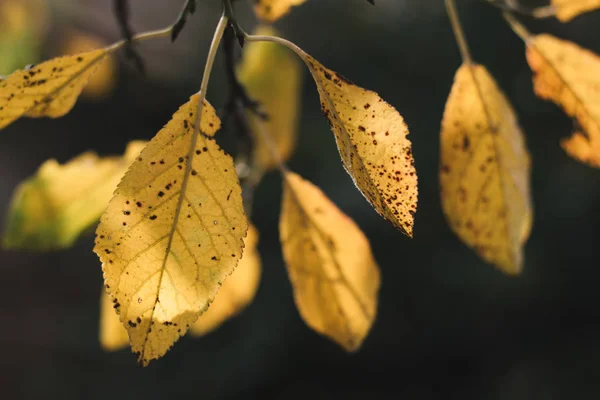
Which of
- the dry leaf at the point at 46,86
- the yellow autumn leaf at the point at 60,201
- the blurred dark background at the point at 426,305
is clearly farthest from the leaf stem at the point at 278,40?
the blurred dark background at the point at 426,305

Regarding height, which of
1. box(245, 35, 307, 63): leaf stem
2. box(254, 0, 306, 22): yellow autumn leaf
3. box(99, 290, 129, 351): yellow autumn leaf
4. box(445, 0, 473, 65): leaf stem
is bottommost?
box(99, 290, 129, 351): yellow autumn leaf

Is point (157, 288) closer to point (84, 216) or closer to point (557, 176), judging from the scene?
point (84, 216)

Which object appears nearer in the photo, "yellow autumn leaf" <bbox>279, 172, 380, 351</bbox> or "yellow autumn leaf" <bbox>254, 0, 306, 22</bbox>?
"yellow autumn leaf" <bbox>254, 0, 306, 22</bbox>

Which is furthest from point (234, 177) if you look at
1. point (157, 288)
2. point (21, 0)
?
point (21, 0)

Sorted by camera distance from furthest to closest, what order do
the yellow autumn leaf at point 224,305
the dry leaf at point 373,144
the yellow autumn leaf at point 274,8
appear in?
the yellow autumn leaf at point 224,305
the yellow autumn leaf at point 274,8
the dry leaf at point 373,144

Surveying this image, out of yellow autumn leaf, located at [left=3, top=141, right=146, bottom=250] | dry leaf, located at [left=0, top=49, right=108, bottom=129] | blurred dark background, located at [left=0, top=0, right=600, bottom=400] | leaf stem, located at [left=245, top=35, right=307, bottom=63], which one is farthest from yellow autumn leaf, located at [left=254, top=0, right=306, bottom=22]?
blurred dark background, located at [left=0, top=0, right=600, bottom=400]

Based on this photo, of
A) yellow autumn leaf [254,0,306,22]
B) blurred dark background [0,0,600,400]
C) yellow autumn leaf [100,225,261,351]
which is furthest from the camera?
blurred dark background [0,0,600,400]

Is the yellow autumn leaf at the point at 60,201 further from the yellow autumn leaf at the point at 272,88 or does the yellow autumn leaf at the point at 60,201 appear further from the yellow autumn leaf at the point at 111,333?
the yellow autumn leaf at the point at 272,88

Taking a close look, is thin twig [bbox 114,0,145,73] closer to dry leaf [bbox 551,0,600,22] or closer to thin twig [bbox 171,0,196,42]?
thin twig [bbox 171,0,196,42]
